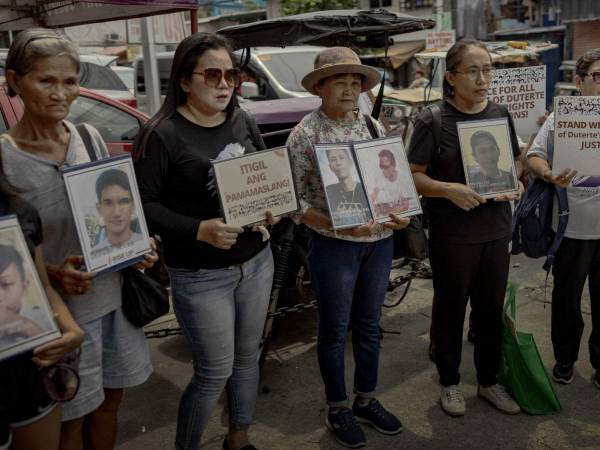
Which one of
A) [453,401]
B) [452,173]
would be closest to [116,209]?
[452,173]

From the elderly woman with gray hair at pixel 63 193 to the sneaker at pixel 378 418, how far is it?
1379mm

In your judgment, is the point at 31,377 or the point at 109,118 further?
the point at 109,118

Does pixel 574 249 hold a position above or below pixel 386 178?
below

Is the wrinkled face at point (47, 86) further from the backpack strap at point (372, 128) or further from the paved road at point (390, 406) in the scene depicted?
the paved road at point (390, 406)

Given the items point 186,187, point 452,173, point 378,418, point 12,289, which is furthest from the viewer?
point 378,418

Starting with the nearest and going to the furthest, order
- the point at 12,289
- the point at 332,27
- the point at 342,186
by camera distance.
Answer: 1. the point at 12,289
2. the point at 342,186
3. the point at 332,27

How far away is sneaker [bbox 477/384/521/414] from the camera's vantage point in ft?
10.8

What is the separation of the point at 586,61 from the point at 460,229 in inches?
46.7

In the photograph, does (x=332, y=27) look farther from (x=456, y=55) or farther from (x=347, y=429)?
(x=347, y=429)

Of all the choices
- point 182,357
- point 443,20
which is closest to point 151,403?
point 182,357

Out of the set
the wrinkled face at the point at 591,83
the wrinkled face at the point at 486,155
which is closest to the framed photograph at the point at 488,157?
the wrinkled face at the point at 486,155

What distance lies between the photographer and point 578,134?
3107 mm

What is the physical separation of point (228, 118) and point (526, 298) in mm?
3356

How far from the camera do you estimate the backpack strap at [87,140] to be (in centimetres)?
217
